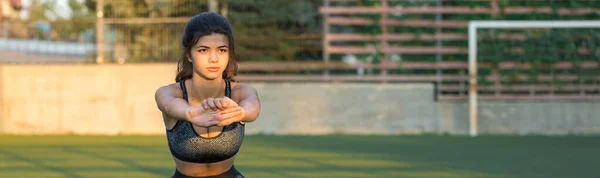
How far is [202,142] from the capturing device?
3992 mm

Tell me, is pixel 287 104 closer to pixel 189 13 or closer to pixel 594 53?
pixel 189 13

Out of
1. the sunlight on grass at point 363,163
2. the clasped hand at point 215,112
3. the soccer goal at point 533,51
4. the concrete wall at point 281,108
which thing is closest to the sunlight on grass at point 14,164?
the sunlight on grass at point 363,163

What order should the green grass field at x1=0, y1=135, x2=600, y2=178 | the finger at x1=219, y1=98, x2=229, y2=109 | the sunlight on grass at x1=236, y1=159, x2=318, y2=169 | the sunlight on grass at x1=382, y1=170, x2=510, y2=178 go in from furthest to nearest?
the sunlight on grass at x1=236, y1=159, x2=318, y2=169 → the green grass field at x1=0, y1=135, x2=600, y2=178 → the sunlight on grass at x1=382, y1=170, x2=510, y2=178 → the finger at x1=219, y1=98, x2=229, y2=109

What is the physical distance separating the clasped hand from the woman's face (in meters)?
0.31

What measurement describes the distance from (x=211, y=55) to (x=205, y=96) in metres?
0.23

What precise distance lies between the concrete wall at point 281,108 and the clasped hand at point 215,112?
450 inches

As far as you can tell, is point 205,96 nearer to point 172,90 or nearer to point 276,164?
point 172,90

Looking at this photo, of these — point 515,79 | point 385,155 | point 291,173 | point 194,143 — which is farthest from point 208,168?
point 515,79

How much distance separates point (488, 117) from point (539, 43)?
1524mm

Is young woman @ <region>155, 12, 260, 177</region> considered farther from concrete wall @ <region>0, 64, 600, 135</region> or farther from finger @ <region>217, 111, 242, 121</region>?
concrete wall @ <region>0, 64, 600, 135</region>

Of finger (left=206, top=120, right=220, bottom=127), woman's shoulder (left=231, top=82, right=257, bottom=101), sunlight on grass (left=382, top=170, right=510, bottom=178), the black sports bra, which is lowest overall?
sunlight on grass (left=382, top=170, right=510, bottom=178)

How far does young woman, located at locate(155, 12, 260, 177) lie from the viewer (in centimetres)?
390

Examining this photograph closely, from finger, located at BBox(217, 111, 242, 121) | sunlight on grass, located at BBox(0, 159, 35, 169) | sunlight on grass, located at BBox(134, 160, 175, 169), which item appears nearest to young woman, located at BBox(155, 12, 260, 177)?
finger, located at BBox(217, 111, 242, 121)

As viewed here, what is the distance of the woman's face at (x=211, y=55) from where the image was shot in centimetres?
390
